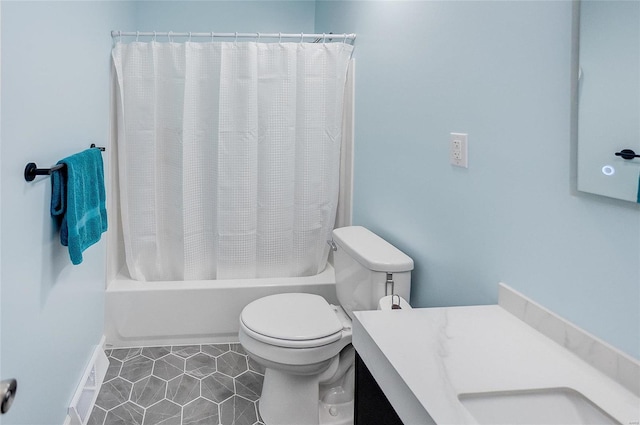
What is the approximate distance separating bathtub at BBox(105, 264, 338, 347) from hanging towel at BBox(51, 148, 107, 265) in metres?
0.76

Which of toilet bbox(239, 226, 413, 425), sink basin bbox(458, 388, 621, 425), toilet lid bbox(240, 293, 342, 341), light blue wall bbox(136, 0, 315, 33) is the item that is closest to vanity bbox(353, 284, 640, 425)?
sink basin bbox(458, 388, 621, 425)

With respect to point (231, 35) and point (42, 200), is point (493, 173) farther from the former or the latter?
point (231, 35)

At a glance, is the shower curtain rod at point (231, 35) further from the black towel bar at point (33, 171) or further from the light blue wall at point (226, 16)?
the black towel bar at point (33, 171)

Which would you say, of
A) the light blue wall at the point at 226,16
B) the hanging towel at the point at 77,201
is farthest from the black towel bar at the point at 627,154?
the light blue wall at the point at 226,16

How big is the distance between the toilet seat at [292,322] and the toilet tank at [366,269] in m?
0.13

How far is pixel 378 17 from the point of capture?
7.10 feet

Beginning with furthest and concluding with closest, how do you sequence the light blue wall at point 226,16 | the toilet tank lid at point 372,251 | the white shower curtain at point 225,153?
the light blue wall at point 226,16, the white shower curtain at point 225,153, the toilet tank lid at point 372,251

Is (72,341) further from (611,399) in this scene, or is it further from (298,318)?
(611,399)

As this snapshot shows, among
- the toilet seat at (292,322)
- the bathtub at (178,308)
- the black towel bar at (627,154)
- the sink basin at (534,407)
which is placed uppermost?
the black towel bar at (627,154)

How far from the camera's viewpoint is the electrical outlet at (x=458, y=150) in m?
1.49

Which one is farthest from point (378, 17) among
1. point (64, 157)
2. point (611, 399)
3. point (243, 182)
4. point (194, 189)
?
point (611, 399)

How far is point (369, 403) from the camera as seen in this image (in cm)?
119

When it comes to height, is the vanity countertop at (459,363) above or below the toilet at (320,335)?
above

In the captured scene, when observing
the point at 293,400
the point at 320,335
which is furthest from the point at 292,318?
the point at 293,400
